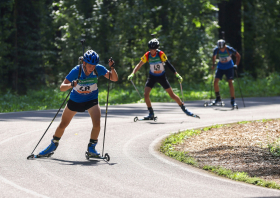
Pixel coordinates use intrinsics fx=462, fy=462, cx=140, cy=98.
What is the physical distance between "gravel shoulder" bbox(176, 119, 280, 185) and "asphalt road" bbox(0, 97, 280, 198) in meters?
0.65

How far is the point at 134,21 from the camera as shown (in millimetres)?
24906

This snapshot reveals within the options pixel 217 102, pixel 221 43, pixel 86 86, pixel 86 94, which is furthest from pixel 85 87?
Answer: pixel 217 102

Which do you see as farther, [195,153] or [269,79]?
[269,79]

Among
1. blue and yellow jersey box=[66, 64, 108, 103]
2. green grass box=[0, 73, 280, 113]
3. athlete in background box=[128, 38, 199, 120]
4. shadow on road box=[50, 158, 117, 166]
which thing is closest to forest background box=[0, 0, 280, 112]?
green grass box=[0, 73, 280, 113]

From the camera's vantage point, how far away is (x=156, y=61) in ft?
42.7

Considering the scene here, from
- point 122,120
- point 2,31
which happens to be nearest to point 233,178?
point 122,120

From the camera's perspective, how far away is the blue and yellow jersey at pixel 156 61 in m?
12.9

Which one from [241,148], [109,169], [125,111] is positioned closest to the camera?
[109,169]

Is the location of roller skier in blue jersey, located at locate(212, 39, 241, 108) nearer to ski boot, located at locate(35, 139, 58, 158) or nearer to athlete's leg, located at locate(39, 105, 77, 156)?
athlete's leg, located at locate(39, 105, 77, 156)

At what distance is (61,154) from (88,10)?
18588 millimetres

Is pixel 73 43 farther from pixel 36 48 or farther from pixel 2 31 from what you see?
pixel 2 31

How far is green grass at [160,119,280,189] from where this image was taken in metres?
6.70

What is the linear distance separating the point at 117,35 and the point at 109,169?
18.6m

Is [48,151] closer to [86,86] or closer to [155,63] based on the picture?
[86,86]
